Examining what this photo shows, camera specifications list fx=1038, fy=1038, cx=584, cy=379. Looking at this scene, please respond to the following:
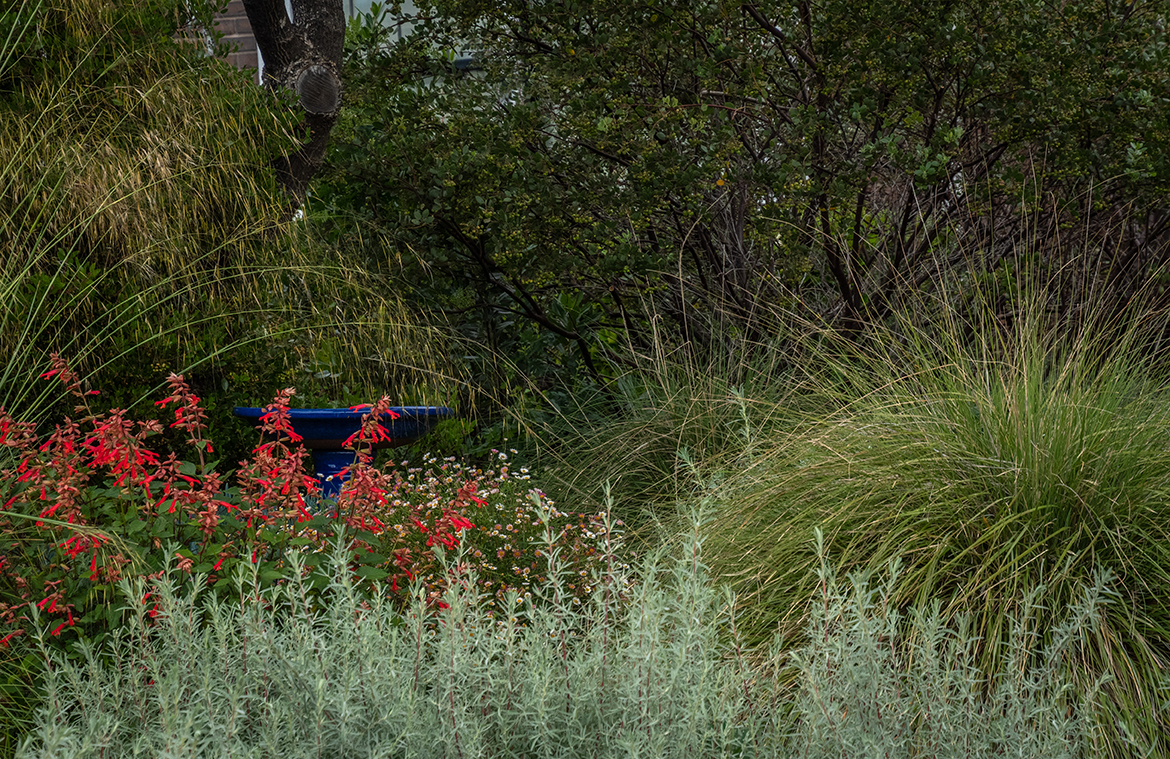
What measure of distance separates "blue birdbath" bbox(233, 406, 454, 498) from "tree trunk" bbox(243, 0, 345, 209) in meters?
1.06

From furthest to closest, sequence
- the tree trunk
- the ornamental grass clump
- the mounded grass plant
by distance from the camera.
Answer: the tree trunk, the mounded grass plant, the ornamental grass clump

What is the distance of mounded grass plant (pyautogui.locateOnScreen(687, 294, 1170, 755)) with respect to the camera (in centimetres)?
248

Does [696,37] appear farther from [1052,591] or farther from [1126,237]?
[1052,591]

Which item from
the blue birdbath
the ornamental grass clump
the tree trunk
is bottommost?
the blue birdbath

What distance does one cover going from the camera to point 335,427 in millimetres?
4129

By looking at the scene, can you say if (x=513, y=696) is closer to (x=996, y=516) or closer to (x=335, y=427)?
(x=996, y=516)

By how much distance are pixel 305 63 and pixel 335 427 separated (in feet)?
5.36

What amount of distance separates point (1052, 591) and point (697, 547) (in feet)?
3.57

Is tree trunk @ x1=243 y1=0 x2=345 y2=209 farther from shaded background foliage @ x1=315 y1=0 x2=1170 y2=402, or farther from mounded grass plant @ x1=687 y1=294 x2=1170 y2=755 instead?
mounded grass plant @ x1=687 y1=294 x2=1170 y2=755

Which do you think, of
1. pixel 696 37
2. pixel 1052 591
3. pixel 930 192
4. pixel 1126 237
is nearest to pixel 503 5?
pixel 696 37

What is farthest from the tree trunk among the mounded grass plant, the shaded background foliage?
the mounded grass plant

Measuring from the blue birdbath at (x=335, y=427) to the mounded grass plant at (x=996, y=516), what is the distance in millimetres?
1508

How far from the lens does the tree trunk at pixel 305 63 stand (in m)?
4.50

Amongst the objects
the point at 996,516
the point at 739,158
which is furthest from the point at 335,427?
Result: the point at 996,516
